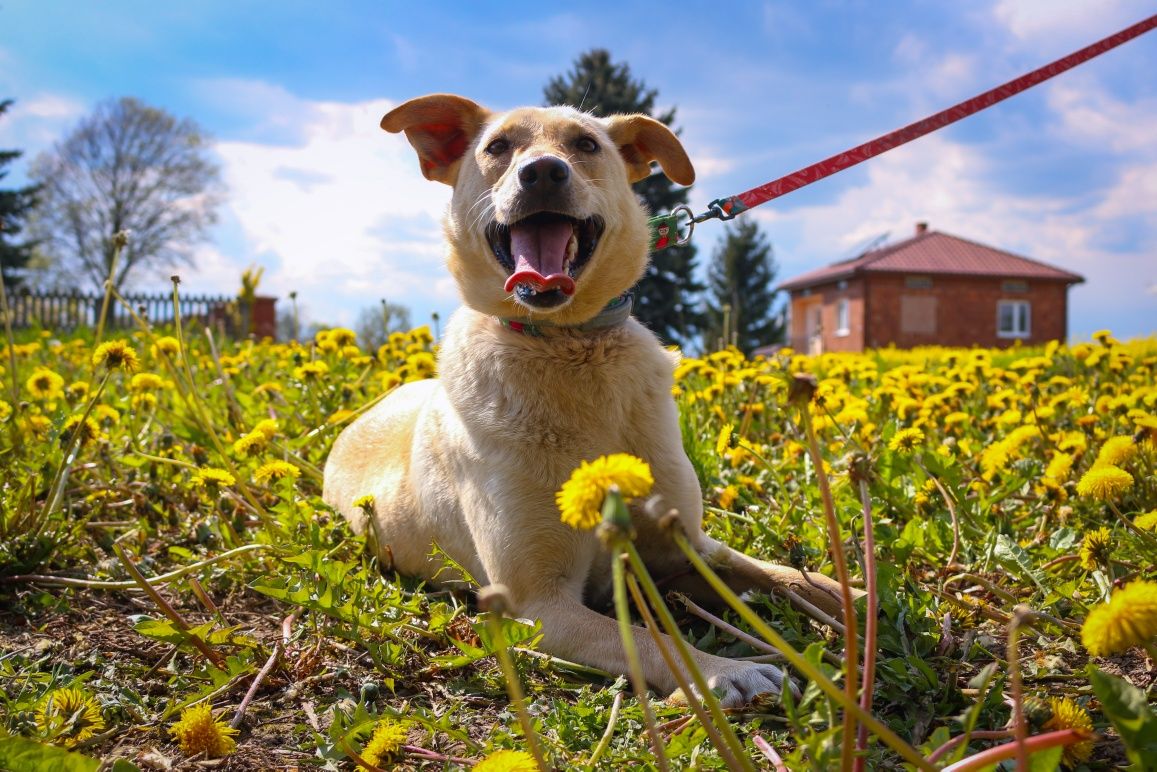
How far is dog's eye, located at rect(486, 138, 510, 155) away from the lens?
3.00 metres

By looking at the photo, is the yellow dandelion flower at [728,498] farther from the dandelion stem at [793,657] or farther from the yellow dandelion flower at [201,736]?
the dandelion stem at [793,657]

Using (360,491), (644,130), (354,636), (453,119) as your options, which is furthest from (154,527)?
(644,130)

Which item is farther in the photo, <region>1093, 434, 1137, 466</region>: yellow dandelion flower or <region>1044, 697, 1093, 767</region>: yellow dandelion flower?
<region>1093, 434, 1137, 466</region>: yellow dandelion flower

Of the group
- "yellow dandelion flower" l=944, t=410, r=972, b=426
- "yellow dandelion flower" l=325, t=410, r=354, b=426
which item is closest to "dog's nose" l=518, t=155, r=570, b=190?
"yellow dandelion flower" l=325, t=410, r=354, b=426

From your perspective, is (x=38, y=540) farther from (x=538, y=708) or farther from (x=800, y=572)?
(x=800, y=572)

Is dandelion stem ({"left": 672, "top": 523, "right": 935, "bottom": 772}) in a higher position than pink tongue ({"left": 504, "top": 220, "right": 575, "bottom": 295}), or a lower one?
lower

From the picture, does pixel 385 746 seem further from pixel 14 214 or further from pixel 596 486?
pixel 14 214

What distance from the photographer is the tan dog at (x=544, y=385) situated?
256 centimetres

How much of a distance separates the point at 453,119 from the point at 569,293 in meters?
1.15

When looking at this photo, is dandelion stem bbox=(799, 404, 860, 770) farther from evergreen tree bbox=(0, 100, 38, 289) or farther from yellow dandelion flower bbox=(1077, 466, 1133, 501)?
evergreen tree bbox=(0, 100, 38, 289)

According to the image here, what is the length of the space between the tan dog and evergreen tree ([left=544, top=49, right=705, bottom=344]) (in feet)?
101

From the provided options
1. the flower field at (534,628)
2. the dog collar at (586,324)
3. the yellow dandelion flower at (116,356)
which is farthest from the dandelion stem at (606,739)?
the yellow dandelion flower at (116,356)

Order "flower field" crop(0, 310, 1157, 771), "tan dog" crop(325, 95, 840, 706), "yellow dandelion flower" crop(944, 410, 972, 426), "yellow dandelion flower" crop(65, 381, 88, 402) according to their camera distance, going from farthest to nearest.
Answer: "yellow dandelion flower" crop(65, 381, 88, 402) → "yellow dandelion flower" crop(944, 410, 972, 426) → "tan dog" crop(325, 95, 840, 706) → "flower field" crop(0, 310, 1157, 771)

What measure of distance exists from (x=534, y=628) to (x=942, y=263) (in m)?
43.6
